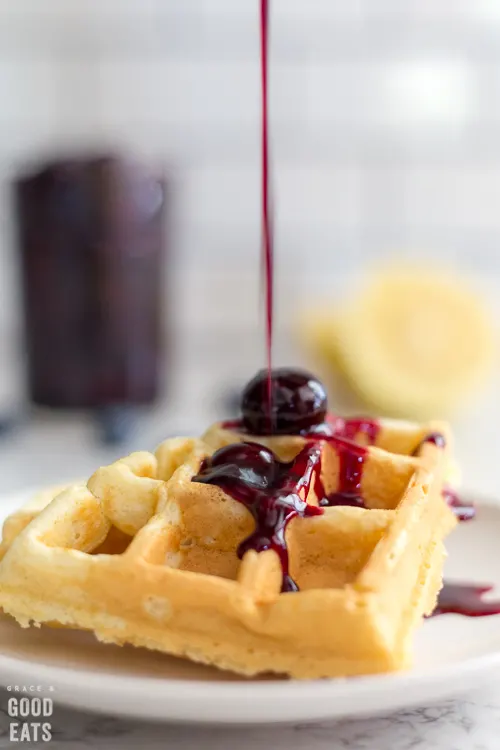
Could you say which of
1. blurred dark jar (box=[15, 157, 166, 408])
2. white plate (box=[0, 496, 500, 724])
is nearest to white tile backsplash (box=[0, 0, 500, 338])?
blurred dark jar (box=[15, 157, 166, 408])

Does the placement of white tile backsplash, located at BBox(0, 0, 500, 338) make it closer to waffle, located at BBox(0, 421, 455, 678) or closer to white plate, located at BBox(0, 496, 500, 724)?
waffle, located at BBox(0, 421, 455, 678)

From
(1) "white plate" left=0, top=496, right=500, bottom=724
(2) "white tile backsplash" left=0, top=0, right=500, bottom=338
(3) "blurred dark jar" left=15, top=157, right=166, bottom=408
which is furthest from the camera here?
(2) "white tile backsplash" left=0, top=0, right=500, bottom=338

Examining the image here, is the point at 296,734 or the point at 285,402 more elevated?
the point at 285,402

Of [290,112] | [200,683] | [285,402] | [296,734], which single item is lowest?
[296,734]

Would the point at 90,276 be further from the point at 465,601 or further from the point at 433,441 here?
the point at 465,601

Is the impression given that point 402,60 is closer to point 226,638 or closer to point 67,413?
point 67,413

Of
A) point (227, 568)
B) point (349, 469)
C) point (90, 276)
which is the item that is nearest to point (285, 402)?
point (349, 469)
